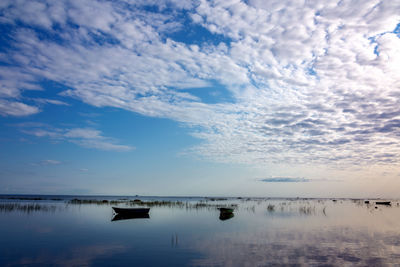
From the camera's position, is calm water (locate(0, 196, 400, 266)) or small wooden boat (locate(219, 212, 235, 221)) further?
small wooden boat (locate(219, 212, 235, 221))

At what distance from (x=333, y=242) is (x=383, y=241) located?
4.48 metres

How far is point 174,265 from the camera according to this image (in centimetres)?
1509

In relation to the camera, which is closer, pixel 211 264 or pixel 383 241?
pixel 211 264

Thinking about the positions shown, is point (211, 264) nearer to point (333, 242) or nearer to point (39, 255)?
point (39, 255)

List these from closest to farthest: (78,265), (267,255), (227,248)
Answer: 1. (78,265)
2. (267,255)
3. (227,248)

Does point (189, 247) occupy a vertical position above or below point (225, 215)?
below

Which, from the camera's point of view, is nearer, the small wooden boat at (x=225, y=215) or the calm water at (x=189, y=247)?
the calm water at (x=189, y=247)

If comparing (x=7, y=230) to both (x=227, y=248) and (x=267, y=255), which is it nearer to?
(x=227, y=248)

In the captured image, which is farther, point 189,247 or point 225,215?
point 225,215

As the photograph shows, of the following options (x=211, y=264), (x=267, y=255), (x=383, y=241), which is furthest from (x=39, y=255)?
(x=383, y=241)

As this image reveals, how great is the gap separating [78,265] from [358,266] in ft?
46.7

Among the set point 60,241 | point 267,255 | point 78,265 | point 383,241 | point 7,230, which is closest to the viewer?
point 78,265

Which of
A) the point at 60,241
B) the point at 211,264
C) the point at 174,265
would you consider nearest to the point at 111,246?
the point at 60,241

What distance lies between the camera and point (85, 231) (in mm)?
26500
